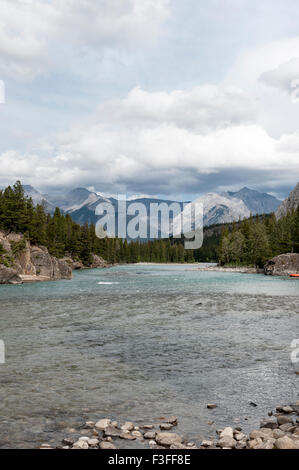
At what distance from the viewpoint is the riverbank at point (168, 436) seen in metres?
9.38

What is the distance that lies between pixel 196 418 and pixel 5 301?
36218 millimetres

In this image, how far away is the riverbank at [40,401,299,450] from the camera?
938 centimetres

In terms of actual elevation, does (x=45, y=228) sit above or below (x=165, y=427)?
above

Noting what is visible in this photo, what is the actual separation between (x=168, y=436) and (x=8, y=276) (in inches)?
2781

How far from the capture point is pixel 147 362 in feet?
59.4

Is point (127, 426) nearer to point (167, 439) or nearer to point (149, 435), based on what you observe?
point (149, 435)

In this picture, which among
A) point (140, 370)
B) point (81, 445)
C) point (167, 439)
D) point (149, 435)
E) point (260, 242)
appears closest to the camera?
point (81, 445)

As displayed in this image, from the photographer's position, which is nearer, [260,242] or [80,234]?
[260,242]

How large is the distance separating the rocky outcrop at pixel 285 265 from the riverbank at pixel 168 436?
100328 mm

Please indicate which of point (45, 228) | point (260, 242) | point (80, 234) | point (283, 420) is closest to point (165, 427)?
point (283, 420)

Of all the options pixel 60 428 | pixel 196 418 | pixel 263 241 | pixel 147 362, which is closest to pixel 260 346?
pixel 147 362

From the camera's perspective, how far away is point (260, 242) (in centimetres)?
13788

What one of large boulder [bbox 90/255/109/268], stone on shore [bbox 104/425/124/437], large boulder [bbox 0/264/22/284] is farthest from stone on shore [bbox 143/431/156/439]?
large boulder [bbox 90/255/109/268]
